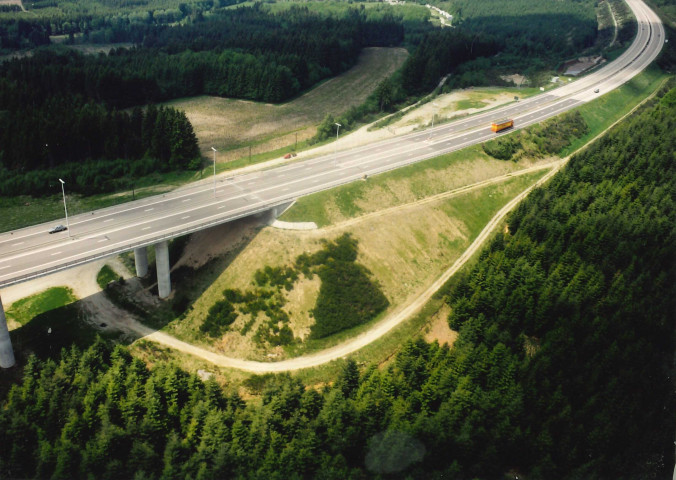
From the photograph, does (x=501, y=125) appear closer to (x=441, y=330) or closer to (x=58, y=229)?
(x=441, y=330)

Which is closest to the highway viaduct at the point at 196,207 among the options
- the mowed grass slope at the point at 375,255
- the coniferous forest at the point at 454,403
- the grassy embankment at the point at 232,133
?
the mowed grass slope at the point at 375,255

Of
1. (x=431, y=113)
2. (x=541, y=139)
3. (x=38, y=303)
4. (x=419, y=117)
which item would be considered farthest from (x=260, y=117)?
(x=38, y=303)

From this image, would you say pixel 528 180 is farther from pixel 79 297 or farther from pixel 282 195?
pixel 79 297

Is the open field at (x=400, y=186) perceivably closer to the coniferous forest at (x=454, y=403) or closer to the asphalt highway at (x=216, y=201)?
the asphalt highway at (x=216, y=201)

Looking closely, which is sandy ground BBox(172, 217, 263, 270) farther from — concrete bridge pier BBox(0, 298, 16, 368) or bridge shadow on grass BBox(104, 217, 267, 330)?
concrete bridge pier BBox(0, 298, 16, 368)

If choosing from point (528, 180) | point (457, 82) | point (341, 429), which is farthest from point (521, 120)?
point (341, 429)

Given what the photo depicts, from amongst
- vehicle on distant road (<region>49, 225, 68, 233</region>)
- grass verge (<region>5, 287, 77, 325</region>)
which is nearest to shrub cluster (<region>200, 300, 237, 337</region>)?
grass verge (<region>5, 287, 77, 325</region>)
